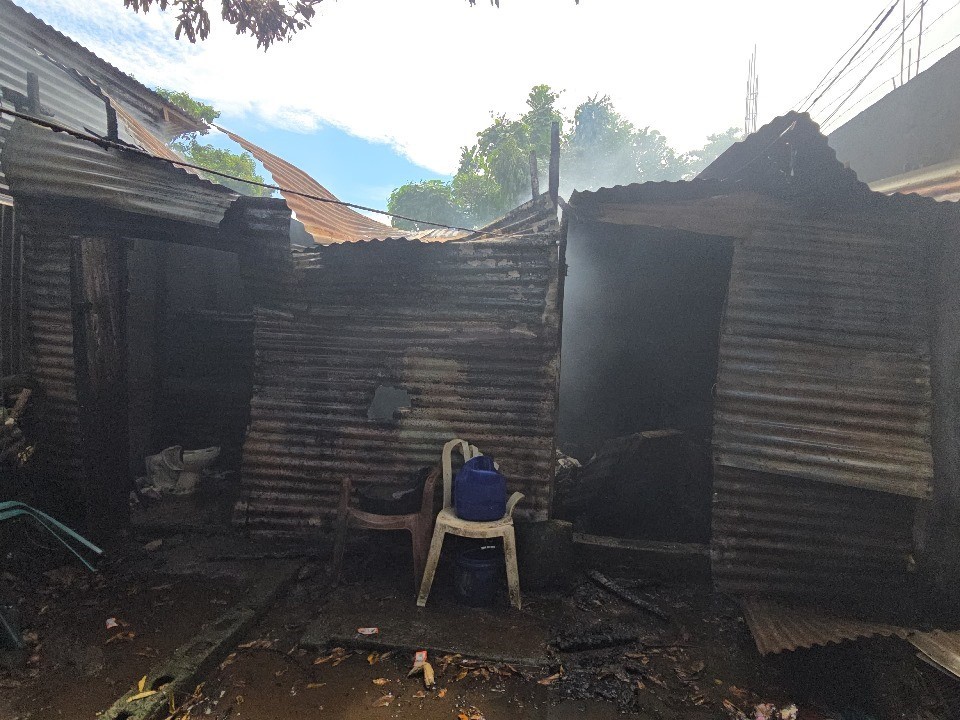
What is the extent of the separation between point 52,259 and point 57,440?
2368 millimetres

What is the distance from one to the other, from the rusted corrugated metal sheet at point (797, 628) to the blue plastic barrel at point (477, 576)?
237 centimetres

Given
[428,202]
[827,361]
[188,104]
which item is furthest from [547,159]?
[827,361]

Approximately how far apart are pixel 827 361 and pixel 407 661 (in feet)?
16.4

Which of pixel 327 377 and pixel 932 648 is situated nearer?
pixel 932 648

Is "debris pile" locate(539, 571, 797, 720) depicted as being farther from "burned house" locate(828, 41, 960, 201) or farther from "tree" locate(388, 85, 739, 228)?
"tree" locate(388, 85, 739, 228)

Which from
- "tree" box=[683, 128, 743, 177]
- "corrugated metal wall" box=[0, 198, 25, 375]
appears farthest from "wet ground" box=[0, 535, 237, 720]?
"tree" box=[683, 128, 743, 177]

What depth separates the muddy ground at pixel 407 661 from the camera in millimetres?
3723

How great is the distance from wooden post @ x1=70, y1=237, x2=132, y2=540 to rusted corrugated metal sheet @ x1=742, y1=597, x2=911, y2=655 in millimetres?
7340

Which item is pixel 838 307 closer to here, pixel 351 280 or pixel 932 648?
pixel 932 648

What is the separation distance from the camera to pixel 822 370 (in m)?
5.10

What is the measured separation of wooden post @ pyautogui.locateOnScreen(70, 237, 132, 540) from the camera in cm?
594

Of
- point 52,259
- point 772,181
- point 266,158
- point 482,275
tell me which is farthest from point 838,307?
point 266,158

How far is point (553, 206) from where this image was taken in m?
6.24

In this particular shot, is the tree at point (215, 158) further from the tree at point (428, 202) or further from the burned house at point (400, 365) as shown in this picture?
the burned house at point (400, 365)
